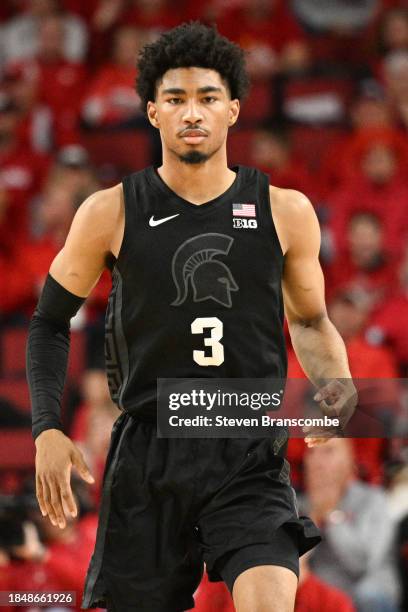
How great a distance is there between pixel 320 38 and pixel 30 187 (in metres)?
2.68

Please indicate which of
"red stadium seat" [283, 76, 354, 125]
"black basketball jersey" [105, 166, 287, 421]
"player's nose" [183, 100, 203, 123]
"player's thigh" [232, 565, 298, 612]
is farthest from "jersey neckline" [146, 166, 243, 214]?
"red stadium seat" [283, 76, 354, 125]

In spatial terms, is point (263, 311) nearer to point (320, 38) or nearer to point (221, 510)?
point (221, 510)

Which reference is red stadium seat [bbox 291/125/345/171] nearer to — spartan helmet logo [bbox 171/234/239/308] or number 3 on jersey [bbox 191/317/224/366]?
spartan helmet logo [bbox 171/234/239/308]

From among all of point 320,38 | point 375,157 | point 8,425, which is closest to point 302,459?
point 8,425

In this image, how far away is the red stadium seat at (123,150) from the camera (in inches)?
342

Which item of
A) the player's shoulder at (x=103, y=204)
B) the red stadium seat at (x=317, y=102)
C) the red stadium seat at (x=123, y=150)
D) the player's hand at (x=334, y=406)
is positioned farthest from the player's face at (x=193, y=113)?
the red stadium seat at (x=317, y=102)

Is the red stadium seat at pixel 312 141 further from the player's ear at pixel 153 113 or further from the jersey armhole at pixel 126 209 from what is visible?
the jersey armhole at pixel 126 209

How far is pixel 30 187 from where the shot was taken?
862 centimetres

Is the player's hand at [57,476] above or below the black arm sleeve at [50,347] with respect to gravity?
below

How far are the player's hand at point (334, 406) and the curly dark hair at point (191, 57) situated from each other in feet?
3.31

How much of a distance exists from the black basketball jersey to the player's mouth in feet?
0.67

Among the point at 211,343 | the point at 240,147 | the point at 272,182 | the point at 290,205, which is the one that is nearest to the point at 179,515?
the point at 211,343

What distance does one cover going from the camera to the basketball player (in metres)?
3.64

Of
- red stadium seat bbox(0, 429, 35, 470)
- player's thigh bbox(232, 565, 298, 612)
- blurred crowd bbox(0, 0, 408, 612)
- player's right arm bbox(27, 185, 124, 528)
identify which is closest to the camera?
player's thigh bbox(232, 565, 298, 612)
